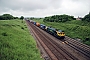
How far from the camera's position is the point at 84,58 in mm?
17625

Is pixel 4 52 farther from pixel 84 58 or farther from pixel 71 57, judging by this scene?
pixel 84 58

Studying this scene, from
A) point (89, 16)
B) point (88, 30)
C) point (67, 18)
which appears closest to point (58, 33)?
point (88, 30)

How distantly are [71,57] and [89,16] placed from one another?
117ft

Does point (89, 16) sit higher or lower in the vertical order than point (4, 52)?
higher

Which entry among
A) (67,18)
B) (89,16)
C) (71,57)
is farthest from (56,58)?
(67,18)

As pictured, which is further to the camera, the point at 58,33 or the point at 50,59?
the point at 58,33

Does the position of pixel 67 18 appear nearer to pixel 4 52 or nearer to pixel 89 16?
pixel 89 16

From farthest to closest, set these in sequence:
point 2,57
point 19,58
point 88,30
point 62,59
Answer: point 88,30 → point 62,59 → point 19,58 → point 2,57

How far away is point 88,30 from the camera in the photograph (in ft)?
112

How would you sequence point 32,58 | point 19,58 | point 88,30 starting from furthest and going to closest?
point 88,30
point 32,58
point 19,58

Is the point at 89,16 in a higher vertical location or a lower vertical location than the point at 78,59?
higher

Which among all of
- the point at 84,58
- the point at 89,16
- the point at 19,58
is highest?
the point at 89,16

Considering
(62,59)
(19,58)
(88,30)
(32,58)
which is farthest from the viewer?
(88,30)

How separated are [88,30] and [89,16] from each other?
17.3m
